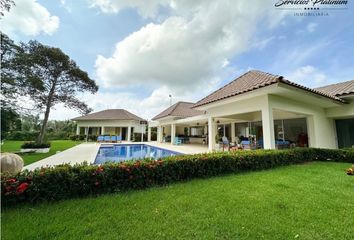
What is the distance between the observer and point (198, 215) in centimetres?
359

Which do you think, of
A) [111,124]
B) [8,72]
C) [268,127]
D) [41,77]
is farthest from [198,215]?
[111,124]

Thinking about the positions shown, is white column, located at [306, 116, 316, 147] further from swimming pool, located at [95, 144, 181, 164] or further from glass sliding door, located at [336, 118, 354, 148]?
swimming pool, located at [95, 144, 181, 164]

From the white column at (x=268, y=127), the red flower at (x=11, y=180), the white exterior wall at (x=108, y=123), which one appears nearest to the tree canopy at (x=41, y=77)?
the red flower at (x=11, y=180)

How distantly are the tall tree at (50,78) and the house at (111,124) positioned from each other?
1663cm

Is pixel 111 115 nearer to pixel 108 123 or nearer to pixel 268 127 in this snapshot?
pixel 108 123

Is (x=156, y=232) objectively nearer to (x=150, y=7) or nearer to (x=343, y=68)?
(x=150, y=7)

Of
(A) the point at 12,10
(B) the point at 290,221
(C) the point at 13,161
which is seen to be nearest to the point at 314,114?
(B) the point at 290,221

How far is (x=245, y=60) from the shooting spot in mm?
15398

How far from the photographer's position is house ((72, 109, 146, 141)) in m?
34.6

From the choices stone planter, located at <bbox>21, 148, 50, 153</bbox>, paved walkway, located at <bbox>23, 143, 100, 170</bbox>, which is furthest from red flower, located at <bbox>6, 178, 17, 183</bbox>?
stone planter, located at <bbox>21, 148, 50, 153</bbox>

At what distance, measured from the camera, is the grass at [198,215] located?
2957 mm

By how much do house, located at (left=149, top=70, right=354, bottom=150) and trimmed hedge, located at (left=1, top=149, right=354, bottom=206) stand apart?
3091 mm

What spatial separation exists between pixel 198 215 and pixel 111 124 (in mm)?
34018

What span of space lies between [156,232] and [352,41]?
16469 mm
